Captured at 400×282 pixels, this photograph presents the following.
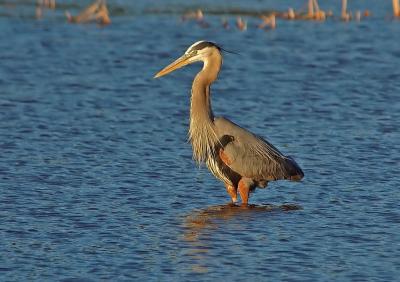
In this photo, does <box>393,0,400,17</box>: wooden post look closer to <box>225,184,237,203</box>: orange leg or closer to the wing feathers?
the wing feathers

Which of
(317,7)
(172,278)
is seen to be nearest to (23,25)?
(317,7)

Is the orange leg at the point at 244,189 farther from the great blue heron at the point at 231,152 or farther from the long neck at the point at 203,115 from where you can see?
the long neck at the point at 203,115

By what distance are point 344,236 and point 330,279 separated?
115 centimetres

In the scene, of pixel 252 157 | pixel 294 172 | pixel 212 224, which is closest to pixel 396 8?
pixel 294 172

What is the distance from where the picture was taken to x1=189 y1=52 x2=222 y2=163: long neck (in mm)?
9938

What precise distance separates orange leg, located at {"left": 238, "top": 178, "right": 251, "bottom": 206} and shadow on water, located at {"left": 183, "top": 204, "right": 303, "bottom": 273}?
75mm

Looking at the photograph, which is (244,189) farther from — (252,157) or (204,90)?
(204,90)

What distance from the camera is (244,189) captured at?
9.93 metres

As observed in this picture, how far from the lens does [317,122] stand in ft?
43.0

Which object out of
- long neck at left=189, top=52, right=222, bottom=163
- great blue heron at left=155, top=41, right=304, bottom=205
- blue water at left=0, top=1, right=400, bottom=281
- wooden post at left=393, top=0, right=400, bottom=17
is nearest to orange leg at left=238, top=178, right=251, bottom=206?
great blue heron at left=155, top=41, right=304, bottom=205

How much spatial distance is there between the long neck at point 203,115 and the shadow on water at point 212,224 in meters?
0.54

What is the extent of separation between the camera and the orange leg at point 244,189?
9880 millimetres

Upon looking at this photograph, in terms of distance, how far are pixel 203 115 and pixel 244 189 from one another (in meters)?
0.74

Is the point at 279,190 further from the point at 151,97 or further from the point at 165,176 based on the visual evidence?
the point at 151,97
